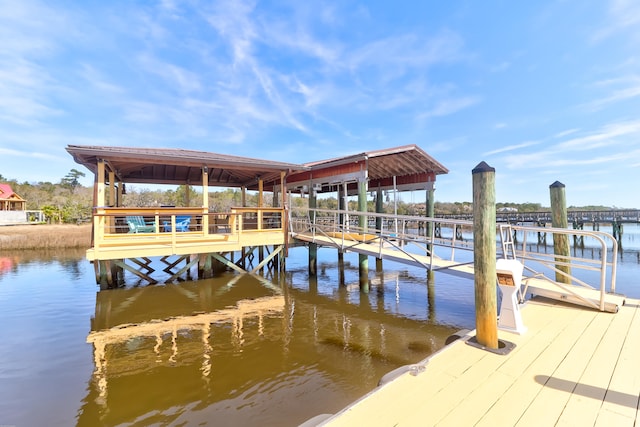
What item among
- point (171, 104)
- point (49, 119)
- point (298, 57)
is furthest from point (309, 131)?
Result: point (49, 119)

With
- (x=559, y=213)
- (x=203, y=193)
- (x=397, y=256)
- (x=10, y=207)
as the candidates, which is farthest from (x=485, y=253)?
(x=10, y=207)

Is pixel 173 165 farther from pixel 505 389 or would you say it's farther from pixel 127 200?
pixel 127 200

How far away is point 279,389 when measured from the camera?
438cm

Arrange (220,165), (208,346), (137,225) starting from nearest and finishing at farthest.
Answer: (208,346), (220,165), (137,225)

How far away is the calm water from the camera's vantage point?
399 cm

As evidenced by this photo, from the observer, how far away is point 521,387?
2586 millimetres

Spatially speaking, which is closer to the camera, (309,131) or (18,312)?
(18,312)

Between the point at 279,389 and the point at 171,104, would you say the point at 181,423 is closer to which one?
the point at 279,389

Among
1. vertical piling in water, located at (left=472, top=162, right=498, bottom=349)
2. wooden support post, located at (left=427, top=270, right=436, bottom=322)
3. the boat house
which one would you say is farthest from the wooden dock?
the boat house

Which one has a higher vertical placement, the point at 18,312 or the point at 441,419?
the point at 441,419

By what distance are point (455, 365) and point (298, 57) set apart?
23411 millimetres

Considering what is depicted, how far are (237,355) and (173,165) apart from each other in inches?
346

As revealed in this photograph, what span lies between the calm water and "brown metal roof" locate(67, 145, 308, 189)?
14.9 ft

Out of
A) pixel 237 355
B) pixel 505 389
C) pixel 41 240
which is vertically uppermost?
pixel 41 240
